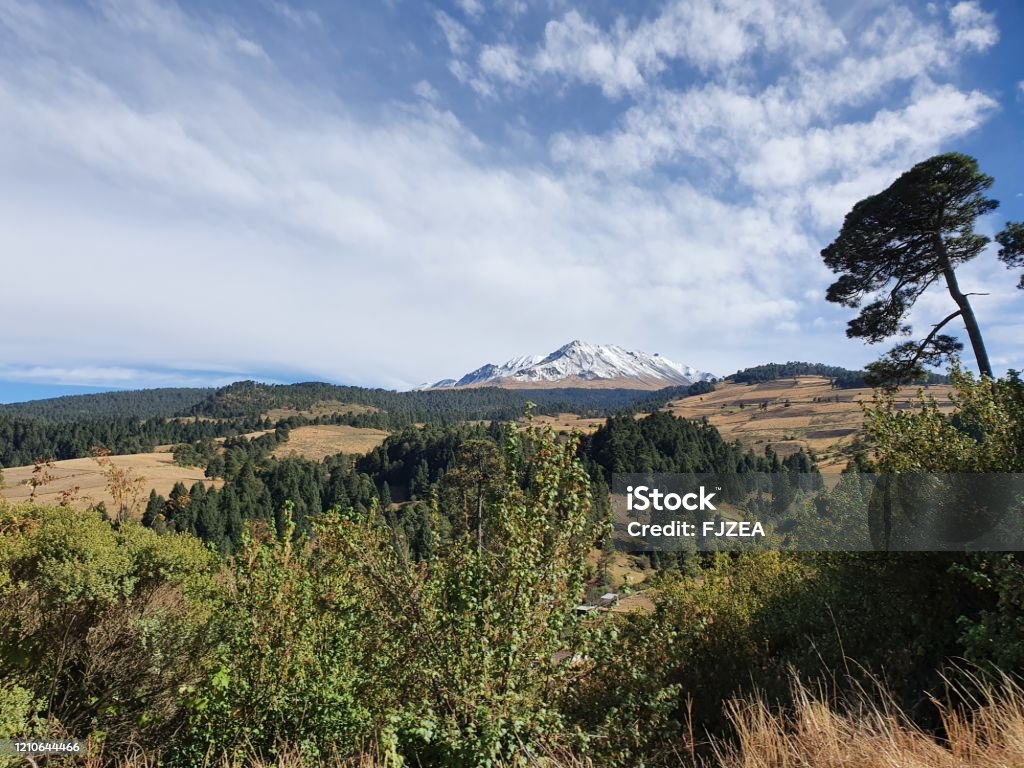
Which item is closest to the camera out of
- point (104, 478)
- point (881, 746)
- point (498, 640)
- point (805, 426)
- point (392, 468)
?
point (881, 746)

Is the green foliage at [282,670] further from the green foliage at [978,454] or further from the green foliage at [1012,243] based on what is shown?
the green foliage at [1012,243]

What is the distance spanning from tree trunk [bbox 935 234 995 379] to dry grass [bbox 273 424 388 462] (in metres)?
158

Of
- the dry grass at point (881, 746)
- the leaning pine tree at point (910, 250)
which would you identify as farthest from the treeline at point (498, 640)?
the leaning pine tree at point (910, 250)

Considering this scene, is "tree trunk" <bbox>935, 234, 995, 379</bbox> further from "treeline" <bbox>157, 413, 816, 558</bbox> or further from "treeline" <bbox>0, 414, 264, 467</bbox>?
"treeline" <bbox>0, 414, 264, 467</bbox>

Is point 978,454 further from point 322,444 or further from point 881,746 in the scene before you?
point 322,444

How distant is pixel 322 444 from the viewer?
178750mm

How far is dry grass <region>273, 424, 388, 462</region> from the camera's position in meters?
166

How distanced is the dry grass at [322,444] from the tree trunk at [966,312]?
158 meters

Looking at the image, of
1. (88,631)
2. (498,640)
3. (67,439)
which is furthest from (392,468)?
(498,640)

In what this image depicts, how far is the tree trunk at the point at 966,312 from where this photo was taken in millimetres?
14719

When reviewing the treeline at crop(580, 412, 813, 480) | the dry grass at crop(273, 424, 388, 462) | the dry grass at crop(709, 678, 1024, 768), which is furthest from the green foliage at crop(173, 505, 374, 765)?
the dry grass at crop(273, 424, 388, 462)

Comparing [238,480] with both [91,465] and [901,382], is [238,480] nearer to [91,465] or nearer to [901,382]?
[91,465]

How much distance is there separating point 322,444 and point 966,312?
181809 millimetres

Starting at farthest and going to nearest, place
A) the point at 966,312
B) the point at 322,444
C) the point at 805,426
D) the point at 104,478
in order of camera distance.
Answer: the point at 322,444 < the point at 805,426 < the point at 104,478 < the point at 966,312
